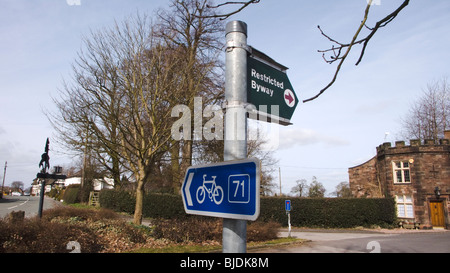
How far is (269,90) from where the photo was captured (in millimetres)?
1950

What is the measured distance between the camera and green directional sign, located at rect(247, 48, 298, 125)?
183 cm

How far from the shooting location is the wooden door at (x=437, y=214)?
24.4 metres

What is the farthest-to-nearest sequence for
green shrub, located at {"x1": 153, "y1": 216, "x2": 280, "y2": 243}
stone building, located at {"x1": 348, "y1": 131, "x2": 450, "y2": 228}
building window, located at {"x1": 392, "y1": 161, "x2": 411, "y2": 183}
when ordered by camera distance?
building window, located at {"x1": 392, "y1": 161, "x2": 411, "y2": 183}, stone building, located at {"x1": 348, "y1": 131, "x2": 450, "y2": 228}, green shrub, located at {"x1": 153, "y1": 216, "x2": 280, "y2": 243}

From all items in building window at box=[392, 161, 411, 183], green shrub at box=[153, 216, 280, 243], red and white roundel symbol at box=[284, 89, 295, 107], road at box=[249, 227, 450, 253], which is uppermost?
building window at box=[392, 161, 411, 183]

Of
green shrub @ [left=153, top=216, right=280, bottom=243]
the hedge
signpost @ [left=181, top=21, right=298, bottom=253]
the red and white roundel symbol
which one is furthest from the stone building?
signpost @ [left=181, top=21, right=298, bottom=253]

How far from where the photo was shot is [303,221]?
2281cm

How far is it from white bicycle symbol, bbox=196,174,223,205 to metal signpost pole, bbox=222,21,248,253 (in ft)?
0.45

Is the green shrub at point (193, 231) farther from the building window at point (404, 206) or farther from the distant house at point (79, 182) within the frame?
the distant house at point (79, 182)

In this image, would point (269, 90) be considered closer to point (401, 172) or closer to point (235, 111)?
point (235, 111)

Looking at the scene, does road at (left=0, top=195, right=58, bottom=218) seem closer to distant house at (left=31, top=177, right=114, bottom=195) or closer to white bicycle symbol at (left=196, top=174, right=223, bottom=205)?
distant house at (left=31, top=177, right=114, bottom=195)

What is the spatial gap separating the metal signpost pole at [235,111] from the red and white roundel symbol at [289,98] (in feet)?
1.37

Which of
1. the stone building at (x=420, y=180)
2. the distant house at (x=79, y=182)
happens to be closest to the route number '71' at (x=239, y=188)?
the stone building at (x=420, y=180)
